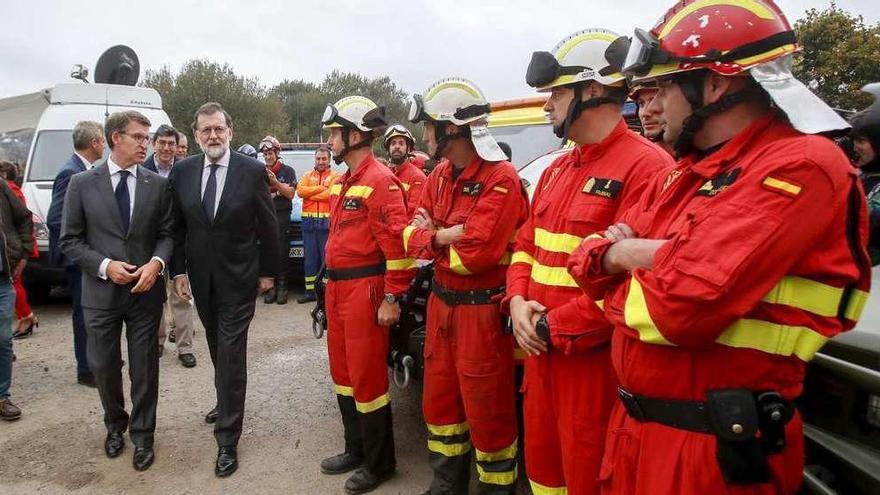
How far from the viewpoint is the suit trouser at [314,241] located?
748 cm

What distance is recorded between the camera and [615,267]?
5.77 feet

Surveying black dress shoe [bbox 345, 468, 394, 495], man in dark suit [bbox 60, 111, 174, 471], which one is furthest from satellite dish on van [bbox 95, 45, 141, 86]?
black dress shoe [bbox 345, 468, 394, 495]

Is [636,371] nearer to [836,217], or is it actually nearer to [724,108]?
[836,217]

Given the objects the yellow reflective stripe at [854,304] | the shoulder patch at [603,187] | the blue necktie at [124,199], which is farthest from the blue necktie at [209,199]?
the yellow reflective stripe at [854,304]

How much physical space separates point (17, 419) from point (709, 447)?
16.2ft

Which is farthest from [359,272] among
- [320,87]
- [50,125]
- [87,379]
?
[320,87]

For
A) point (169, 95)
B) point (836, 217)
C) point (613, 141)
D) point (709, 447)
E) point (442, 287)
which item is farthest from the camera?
point (169, 95)

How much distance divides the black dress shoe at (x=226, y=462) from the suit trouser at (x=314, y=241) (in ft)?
12.8

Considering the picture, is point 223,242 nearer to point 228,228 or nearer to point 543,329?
point 228,228

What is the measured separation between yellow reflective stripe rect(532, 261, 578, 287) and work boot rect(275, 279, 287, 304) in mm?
6260

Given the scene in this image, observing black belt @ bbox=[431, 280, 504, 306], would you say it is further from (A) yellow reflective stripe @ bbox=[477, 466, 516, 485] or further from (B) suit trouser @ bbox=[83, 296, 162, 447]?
(B) suit trouser @ bbox=[83, 296, 162, 447]

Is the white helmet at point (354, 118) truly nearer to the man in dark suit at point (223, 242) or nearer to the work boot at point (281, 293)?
the man in dark suit at point (223, 242)

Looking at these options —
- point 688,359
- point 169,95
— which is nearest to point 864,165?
point 688,359

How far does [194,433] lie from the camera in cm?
426
